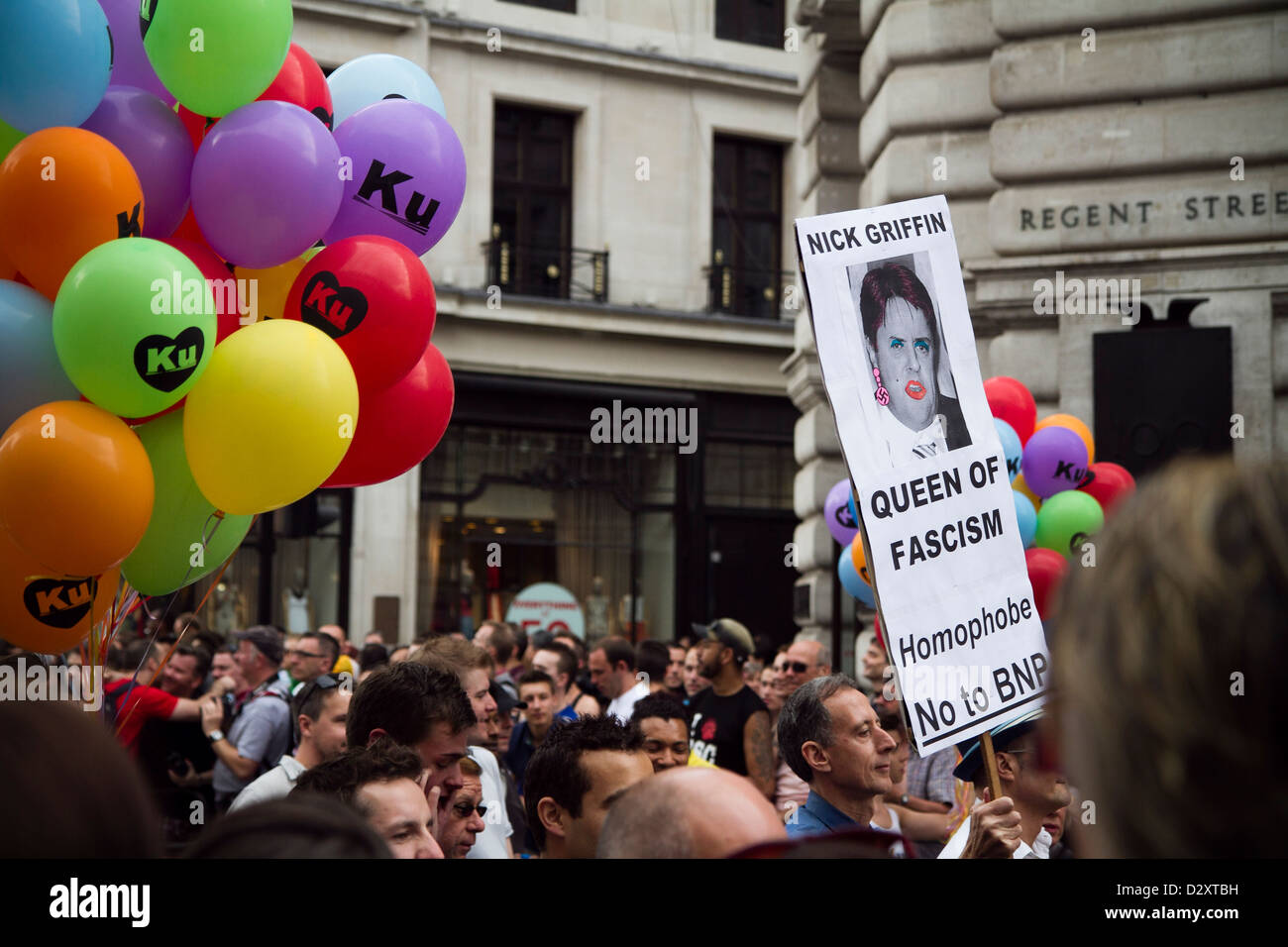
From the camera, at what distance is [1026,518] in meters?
7.31

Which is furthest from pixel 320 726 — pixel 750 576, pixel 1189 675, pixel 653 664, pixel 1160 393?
pixel 750 576

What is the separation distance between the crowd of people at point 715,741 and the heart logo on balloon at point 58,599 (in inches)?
15.7

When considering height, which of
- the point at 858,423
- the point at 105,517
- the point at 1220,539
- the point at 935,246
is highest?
the point at 935,246

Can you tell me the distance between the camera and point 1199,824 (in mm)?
1114

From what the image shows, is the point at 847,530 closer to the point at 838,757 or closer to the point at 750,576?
the point at 838,757

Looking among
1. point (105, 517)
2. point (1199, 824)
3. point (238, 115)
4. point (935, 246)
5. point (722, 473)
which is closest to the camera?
point (1199, 824)

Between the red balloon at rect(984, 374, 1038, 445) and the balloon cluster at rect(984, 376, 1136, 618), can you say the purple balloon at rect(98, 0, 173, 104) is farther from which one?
the red balloon at rect(984, 374, 1038, 445)

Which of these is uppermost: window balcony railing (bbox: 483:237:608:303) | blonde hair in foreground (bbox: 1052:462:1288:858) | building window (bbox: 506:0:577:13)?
building window (bbox: 506:0:577:13)

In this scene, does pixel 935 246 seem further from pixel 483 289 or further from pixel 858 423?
pixel 483 289

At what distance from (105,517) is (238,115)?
4.21 ft

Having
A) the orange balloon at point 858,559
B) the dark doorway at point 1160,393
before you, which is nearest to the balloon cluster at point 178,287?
the orange balloon at point 858,559

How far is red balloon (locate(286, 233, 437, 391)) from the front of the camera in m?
4.18

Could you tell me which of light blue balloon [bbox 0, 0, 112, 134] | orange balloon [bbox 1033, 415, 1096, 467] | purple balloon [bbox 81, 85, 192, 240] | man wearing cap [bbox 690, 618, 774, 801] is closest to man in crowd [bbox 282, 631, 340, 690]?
man wearing cap [bbox 690, 618, 774, 801]
